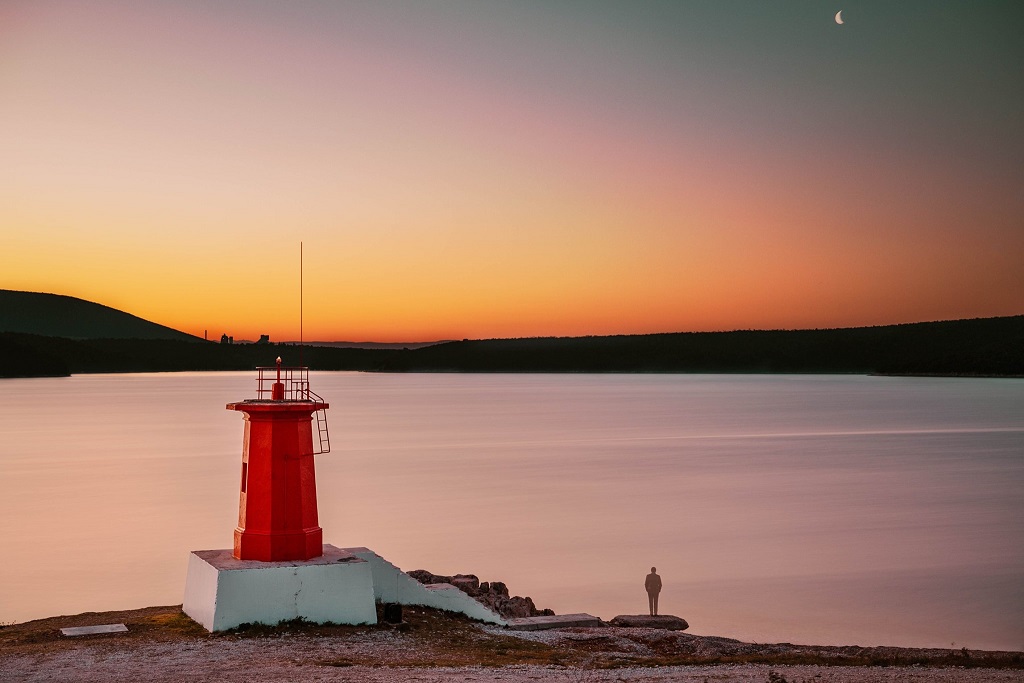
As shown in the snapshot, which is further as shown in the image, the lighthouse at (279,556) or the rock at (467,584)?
the rock at (467,584)

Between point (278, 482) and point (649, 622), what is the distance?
6032 millimetres

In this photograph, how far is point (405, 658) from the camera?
873 cm

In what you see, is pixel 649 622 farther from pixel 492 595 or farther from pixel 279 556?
pixel 279 556

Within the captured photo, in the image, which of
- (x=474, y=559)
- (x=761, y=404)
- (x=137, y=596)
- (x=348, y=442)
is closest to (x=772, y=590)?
(x=474, y=559)

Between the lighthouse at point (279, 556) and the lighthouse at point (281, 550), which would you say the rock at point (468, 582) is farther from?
the lighthouse at point (281, 550)

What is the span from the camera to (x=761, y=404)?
103 m

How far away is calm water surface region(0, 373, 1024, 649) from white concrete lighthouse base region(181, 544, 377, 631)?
7.28 m

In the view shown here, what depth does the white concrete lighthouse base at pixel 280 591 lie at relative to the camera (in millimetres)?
9430

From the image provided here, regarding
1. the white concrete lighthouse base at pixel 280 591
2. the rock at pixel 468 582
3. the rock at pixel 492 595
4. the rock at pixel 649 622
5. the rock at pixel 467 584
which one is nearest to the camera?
the white concrete lighthouse base at pixel 280 591

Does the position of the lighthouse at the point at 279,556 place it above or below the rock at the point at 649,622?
above

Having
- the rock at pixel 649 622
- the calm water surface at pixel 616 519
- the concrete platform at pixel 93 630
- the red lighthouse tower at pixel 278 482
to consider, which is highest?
the red lighthouse tower at pixel 278 482

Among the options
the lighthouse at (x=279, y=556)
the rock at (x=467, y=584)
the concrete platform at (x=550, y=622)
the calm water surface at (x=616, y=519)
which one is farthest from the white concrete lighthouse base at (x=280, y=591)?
the calm water surface at (x=616, y=519)

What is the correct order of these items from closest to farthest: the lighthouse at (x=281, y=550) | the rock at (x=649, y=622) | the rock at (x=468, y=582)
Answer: the lighthouse at (x=281, y=550) → the rock at (x=649, y=622) → the rock at (x=468, y=582)

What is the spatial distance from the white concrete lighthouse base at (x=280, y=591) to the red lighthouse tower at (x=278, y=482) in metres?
0.18
